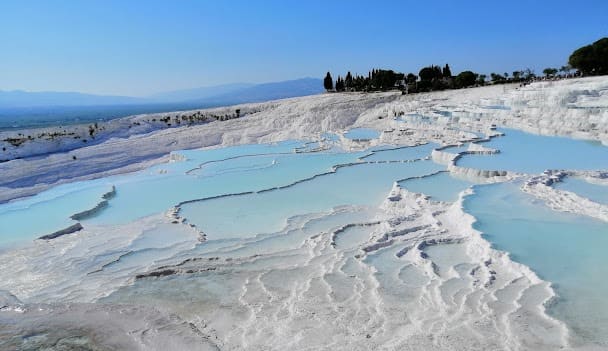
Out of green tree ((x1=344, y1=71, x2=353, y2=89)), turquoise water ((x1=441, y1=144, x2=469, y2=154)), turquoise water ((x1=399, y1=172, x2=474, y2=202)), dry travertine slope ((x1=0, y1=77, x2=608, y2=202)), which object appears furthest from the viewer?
green tree ((x1=344, y1=71, x2=353, y2=89))

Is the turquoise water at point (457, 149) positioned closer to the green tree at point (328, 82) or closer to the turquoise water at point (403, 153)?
the turquoise water at point (403, 153)

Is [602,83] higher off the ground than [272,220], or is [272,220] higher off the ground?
[602,83]

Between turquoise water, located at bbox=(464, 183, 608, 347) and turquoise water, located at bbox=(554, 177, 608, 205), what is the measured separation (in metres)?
0.71

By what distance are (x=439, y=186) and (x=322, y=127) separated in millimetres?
14020

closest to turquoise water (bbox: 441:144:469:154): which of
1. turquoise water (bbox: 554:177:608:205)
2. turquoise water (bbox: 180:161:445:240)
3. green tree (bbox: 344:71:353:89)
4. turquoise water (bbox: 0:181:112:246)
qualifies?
turquoise water (bbox: 180:161:445:240)

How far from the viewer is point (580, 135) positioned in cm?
1308

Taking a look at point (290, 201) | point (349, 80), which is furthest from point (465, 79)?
point (290, 201)

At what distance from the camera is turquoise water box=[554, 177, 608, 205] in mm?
7000

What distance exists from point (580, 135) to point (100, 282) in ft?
42.2

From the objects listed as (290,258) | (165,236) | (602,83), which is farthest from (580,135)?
(165,236)

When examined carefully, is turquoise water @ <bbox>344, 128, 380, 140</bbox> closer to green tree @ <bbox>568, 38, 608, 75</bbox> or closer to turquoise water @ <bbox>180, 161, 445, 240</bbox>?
turquoise water @ <bbox>180, 161, 445, 240</bbox>

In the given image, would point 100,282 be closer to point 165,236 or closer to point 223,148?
point 165,236

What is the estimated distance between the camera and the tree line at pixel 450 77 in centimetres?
2628

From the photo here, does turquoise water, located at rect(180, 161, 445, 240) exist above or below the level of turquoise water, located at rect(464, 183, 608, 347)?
below
